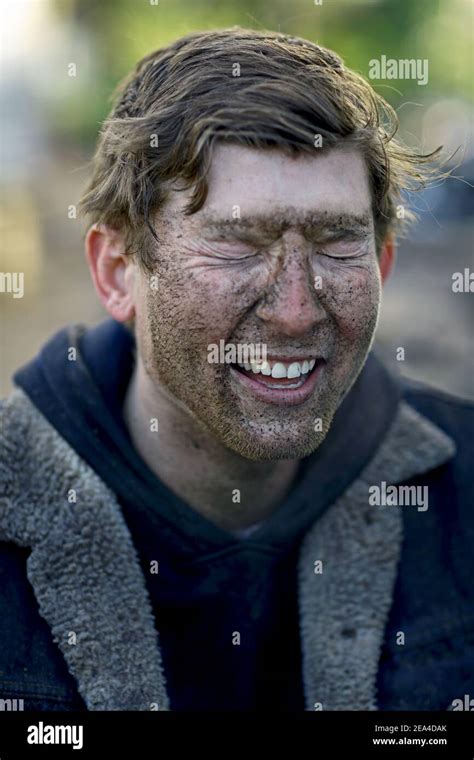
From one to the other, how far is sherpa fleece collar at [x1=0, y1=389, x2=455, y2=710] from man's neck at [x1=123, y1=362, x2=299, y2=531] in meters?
0.21

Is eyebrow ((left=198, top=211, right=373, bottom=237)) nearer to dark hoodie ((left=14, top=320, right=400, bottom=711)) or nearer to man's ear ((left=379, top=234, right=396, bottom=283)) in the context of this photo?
man's ear ((left=379, top=234, right=396, bottom=283))

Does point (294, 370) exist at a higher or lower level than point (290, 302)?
lower

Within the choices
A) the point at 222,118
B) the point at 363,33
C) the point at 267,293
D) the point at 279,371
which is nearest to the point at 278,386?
the point at 279,371

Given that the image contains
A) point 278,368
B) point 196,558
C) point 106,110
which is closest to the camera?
point 278,368

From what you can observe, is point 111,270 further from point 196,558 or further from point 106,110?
point 106,110

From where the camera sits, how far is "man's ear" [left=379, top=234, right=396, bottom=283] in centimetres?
285

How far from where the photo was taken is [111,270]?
2738mm

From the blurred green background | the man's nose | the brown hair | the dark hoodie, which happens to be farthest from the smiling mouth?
the blurred green background

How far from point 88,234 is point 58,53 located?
18086mm

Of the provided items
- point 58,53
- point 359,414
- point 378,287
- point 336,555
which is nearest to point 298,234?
point 378,287

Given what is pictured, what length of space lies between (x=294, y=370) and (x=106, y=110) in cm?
785

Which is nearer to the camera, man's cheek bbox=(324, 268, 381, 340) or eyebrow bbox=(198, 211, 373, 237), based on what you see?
eyebrow bbox=(198, 211, 373, 237)

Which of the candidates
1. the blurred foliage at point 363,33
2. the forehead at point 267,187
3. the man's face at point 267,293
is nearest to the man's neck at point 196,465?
the man's face at point 267,293

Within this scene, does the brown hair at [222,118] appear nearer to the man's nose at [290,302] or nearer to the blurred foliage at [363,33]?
the man's nose at [290,302]
